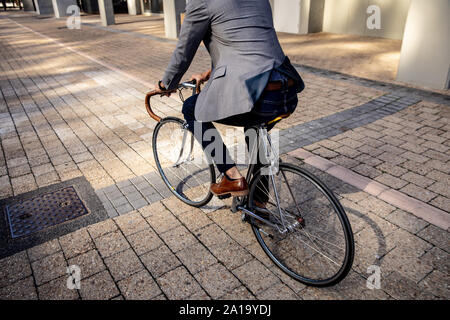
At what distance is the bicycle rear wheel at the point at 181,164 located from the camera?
137 inches

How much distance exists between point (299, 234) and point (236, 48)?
1.69 metres

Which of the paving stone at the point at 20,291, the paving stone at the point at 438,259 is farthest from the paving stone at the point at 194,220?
the paving stone at the point at 438,259

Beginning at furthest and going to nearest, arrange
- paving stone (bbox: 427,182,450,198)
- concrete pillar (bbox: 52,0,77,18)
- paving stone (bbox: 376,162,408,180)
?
concrete pillar (bbox: 52,0,77,18) → paving stone (bbox: 376,162,408,180) → paving stone (bbox: 427,182,450,198)

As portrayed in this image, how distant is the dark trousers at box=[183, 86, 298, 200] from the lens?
7.59ft

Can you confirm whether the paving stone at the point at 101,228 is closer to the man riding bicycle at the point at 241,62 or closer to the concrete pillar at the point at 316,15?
the man riding bicycle at the point at 241,62

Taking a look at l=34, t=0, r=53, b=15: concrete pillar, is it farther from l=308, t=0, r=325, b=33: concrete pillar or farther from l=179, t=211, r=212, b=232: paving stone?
l=179, t=211, r=212, b=232: paving stone

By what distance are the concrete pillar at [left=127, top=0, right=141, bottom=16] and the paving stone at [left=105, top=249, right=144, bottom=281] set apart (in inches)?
1093

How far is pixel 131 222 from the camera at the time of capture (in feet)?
10.8

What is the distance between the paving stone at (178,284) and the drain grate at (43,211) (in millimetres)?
1336

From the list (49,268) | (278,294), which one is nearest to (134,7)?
(49,268)

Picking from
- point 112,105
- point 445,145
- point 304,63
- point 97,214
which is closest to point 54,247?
point 97,214

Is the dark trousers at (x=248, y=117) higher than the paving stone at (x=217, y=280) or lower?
higher

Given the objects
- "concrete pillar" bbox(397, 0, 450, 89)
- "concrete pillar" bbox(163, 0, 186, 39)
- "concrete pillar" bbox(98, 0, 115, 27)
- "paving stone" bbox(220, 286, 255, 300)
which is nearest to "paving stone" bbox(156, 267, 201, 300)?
"paving stone" bbox(220, 286, 255, 300)
